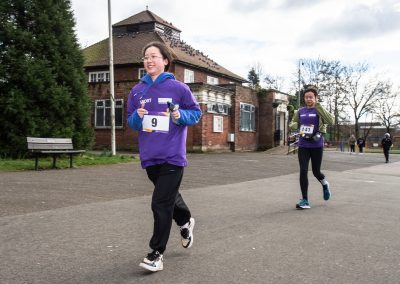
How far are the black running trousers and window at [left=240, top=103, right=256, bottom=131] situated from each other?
30659 mm

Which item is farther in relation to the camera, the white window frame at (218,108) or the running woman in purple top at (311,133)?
the white window frame at (218,108)

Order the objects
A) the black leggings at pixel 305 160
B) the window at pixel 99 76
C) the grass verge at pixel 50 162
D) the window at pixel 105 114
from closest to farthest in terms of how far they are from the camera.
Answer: the black leggings at pixel 305 160
the grass verge at pixel 50 162
the window at pixel 105 114
the window at pixel 99 76

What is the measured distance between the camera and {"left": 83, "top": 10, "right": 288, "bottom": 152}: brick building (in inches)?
1203

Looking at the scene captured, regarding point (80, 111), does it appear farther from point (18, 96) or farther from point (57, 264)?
point (57, 264)

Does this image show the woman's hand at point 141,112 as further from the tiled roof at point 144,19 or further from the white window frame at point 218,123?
the tiled roof at point 144,19

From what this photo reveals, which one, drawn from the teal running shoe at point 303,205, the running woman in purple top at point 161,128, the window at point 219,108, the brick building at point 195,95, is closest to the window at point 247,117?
the brick building at point 195,95

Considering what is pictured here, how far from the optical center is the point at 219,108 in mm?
31594

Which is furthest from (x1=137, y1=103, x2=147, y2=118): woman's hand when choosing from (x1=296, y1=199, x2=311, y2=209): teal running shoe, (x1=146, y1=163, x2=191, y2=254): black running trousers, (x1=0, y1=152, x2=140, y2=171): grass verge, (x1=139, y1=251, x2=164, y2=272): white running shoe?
(x1=0, y1=152, x2=140, y2=171): grass verge

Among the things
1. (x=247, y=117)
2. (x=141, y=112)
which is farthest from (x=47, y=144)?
(x=247, y=117)

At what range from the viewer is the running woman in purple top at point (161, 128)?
4156mm

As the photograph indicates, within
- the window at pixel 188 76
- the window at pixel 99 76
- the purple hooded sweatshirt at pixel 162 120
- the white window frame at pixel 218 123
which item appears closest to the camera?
the purple hooded sweatshirt at pixel 162 120

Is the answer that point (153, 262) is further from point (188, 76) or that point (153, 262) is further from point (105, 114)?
point (188, 76)

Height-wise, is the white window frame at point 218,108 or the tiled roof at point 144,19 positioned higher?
the tiled roof at point 144,19

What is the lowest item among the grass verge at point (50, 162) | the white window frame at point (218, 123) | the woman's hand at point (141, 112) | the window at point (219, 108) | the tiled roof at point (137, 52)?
the grass verge at point (50, 162)
